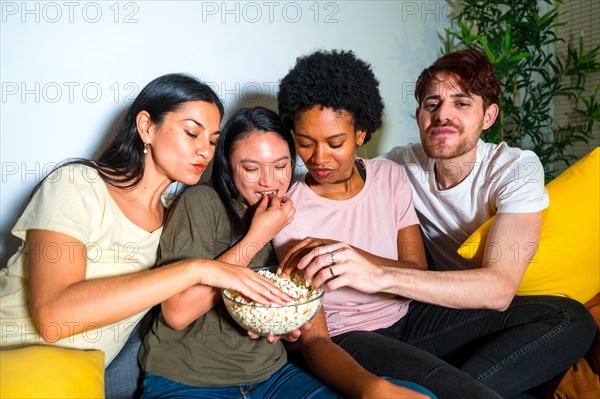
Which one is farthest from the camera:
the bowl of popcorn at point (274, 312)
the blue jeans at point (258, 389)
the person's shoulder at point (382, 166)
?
the person's shoulder at point (382, 166)

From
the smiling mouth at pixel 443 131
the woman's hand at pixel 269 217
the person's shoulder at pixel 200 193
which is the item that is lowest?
the woman's hand at pixel 269 217

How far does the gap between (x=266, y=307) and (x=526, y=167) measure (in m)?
1.00

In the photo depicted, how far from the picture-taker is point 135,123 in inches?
58.2

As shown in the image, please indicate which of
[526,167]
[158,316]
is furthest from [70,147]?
[526,167]

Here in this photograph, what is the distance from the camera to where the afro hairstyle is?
5.12 ft

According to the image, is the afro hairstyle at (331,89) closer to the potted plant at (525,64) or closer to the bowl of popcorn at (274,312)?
the bowl of popcorn at (274,312)

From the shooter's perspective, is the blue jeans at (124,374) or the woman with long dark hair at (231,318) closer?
the woman with long dark hair at (231,318)

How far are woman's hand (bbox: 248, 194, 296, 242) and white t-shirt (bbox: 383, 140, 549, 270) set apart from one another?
24.1 inches

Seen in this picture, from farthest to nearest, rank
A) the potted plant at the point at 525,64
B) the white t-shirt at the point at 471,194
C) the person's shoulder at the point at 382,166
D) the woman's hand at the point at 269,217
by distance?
the potted plant at the point at 525,64
the person's shoulder at the point at 382,166
the white t-shirt at the point at 471,194
the woman's hand at the point at 269,217

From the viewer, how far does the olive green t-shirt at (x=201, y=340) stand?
4.54 feet

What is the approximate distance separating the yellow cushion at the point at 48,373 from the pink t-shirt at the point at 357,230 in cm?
65

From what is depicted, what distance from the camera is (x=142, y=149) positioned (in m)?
1.48

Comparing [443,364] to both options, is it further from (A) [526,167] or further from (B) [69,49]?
(B) [69,49]
